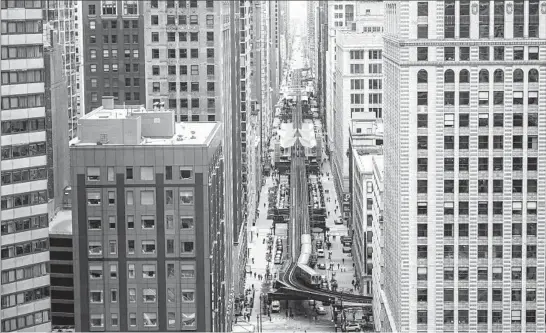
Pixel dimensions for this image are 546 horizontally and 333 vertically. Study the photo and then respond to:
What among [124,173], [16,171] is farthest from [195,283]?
[16,171]

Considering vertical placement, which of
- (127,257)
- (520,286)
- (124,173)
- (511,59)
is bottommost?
(520,286)

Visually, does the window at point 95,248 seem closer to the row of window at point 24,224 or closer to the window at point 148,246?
the window at point 148,246

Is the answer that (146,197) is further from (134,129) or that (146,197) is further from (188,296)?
(188,296)

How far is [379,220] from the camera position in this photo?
18475cm

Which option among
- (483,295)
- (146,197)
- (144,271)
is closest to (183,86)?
(483,295)

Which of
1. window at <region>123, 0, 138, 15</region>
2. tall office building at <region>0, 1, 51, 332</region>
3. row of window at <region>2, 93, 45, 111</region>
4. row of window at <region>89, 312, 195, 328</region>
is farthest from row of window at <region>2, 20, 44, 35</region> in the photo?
window at <region>123, 0, 138, 15</region>

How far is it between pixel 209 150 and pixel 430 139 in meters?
33.1

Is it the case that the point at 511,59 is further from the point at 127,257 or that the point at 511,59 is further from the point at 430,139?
the point at 127,257

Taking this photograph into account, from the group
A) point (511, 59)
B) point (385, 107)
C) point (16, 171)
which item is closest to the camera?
point (16, 171)

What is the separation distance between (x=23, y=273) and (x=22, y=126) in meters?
10.2

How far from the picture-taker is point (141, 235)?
113 metres

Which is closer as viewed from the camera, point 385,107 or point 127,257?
point 127,257

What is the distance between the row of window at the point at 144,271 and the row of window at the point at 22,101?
31667 mm

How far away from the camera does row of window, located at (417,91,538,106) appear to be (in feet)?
448
